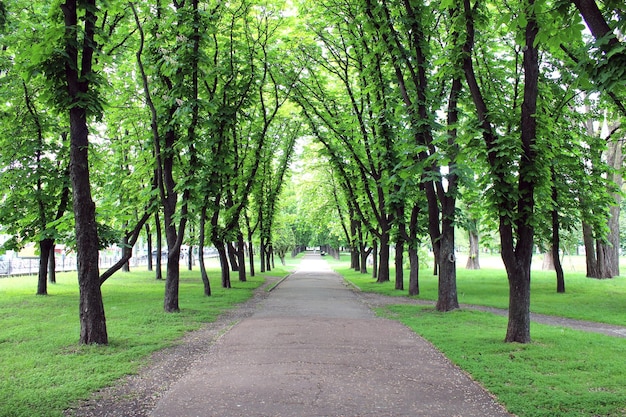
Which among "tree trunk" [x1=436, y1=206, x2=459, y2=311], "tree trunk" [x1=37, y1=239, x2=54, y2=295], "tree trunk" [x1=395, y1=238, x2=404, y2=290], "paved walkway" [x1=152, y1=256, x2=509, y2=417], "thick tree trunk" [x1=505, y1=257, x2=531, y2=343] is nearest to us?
"paved walkway" [x1=152, y1=256, x2=509, y2=417]

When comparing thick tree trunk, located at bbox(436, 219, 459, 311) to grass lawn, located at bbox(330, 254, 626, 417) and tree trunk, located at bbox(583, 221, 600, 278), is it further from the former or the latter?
tree trunk, located at bbox(583, 221, 600, 278)

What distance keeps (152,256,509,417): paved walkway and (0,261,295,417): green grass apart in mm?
1060

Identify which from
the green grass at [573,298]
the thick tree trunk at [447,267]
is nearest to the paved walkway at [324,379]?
the thick tree trunk at [447,267]

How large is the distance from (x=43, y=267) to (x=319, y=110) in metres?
12.6

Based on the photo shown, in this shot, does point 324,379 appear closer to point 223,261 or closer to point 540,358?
point 540,358

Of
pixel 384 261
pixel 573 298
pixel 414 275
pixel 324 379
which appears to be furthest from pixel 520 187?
pixel 384 261

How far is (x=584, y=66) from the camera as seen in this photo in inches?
187

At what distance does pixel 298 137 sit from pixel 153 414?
2456 cm

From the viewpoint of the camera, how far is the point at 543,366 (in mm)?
6316

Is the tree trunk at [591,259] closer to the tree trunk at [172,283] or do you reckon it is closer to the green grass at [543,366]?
the green grass at [543,366]

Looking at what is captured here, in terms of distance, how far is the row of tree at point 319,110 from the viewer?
7508mm

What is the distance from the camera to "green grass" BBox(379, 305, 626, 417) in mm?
4809

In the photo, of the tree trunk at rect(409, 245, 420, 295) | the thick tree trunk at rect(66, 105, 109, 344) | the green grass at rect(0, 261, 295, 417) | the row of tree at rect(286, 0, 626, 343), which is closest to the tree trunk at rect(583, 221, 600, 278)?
the row of tree at rect(286, 0, 626, 343)

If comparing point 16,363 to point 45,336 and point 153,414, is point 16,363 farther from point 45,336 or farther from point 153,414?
point 153,414
